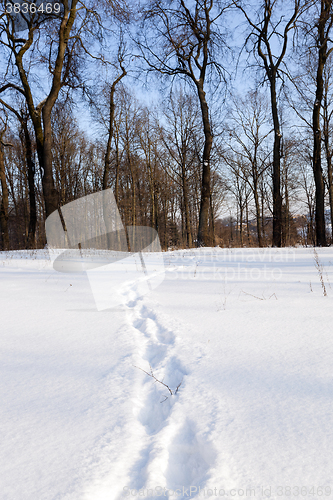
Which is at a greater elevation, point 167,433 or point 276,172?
point 276,172

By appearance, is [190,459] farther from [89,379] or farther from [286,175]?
[286,175]

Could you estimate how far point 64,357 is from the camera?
6.30 feet

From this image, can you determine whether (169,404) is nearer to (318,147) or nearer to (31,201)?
(318,147)

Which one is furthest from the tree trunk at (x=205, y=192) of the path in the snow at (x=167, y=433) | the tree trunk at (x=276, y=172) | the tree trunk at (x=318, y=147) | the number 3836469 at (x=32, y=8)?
the path in the snow at (x=167, y=433)

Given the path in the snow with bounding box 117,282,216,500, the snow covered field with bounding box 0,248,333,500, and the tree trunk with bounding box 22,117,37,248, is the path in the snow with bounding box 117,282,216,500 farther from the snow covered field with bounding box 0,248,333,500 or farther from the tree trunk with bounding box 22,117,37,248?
the tree trunk with bounding box 22,117,37,248

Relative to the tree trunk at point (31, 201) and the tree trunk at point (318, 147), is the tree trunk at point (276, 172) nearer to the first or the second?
the tree trunk at point (318, 147)

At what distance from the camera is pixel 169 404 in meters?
1.39

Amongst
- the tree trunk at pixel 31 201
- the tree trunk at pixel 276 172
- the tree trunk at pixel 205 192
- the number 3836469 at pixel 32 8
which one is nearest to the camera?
the number 3836469 at pixel 32 8

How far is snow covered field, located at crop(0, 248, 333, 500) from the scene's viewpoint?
0.93 m

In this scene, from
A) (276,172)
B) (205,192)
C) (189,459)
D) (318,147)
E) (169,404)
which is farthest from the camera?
(276,172)

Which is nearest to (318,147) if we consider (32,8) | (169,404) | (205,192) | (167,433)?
(205,192)

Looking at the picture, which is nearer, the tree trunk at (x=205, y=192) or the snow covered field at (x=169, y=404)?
the snow covered field at (x=169, y=404)

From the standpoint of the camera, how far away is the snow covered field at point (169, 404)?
3.05 ft

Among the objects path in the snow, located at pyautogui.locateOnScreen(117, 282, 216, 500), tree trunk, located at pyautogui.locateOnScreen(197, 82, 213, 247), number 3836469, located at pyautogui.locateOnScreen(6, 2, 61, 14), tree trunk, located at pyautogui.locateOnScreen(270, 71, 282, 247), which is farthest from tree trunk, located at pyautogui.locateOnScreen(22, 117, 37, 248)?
path in the snow, located at pyautogui.locateOnScreen(117, 282, 216, 500)
